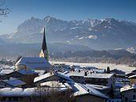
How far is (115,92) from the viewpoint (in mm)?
46594

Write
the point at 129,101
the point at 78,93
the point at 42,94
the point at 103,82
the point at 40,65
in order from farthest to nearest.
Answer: the point at 40,65 < the point at 103,82 < the point at 129,101 < the point at 78,93 < the point at 42,94

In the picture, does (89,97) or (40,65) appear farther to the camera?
(40,65)

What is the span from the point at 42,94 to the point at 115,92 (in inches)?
752

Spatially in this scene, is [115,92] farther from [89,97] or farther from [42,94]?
[42,94]

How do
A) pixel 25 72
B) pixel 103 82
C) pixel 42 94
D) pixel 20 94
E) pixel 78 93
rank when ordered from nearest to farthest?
pixel 42 94
pixel 20 94
pixel 78 93
pixel 103 82
pixel 25 72

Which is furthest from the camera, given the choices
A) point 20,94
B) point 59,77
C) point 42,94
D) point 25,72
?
Answer: point 25,72

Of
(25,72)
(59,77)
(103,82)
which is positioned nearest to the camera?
(59,77)

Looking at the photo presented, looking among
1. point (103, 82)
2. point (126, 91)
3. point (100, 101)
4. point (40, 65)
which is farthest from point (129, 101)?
point (40, 65)

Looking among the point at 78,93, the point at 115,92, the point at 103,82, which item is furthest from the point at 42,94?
the point at 103,82

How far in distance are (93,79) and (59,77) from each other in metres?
10.9

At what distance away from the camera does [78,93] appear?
33.8 metres

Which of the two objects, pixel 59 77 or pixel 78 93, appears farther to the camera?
pixel 59 77

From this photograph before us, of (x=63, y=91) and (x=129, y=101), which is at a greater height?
(x=63, y=91)

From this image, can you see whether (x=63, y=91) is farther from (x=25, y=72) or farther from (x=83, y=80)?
(x=25, y=72)
